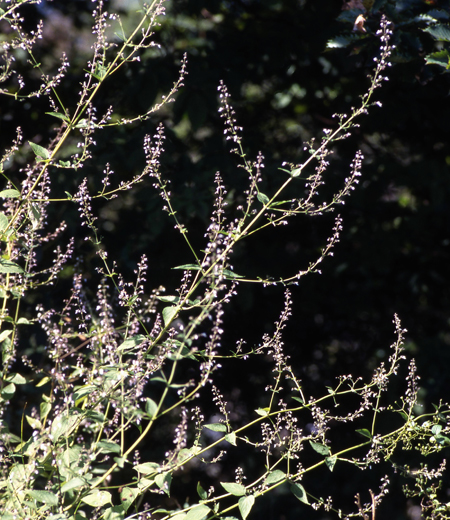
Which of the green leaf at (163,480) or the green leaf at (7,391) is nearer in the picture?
the green leaf at (163,480)

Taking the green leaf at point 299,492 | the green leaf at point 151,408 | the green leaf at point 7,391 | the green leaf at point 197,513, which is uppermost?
the green leaf at point 151,408

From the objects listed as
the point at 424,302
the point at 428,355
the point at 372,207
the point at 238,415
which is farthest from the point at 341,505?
the point at 372,207

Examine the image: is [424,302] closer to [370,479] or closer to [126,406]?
[370,479]

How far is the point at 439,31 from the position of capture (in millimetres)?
2016

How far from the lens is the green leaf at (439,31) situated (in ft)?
6.56

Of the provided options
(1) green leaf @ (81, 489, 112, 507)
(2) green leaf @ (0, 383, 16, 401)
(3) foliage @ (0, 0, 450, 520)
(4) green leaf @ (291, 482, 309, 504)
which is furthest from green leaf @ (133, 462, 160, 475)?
(2) green leaf @ (0, 383, 16, 401)

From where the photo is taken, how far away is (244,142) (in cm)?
329

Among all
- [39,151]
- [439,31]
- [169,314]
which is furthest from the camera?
[439,31]

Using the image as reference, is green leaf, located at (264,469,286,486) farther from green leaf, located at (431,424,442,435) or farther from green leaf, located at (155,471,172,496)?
green leaf, located at (431,424,442,435)

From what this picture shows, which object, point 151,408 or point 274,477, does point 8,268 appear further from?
point 274,477

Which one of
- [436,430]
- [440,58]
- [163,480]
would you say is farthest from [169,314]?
[440,58]

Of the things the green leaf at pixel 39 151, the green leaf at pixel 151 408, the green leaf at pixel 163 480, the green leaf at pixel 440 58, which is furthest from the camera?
the green leaf at pixel 440 58

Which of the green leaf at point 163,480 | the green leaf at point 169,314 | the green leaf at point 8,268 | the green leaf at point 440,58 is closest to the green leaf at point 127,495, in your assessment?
the green leaf at point 163,480

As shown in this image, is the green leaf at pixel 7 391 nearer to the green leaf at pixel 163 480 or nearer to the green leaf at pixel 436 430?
the green leaf at pixel 163 480
